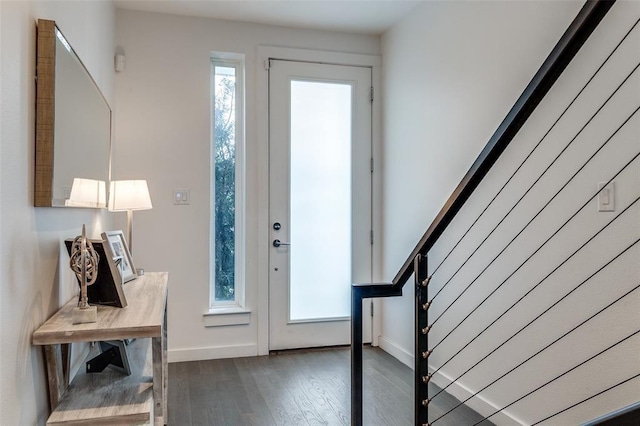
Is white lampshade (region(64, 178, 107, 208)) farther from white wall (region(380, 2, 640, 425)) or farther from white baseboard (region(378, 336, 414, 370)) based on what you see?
white baseboard (region(378, 336, 414, 370))

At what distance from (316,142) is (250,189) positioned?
2.31 ft

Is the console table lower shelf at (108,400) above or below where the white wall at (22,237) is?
below

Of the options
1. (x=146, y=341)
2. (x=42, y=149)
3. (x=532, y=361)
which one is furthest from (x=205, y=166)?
(x=532, y=361)

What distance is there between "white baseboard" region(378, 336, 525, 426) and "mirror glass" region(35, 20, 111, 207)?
2361mm

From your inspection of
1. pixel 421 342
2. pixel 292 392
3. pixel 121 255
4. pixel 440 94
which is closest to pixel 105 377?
pixel 121 255

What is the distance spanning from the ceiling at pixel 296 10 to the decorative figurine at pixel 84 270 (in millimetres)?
2410

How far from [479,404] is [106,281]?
2.14m

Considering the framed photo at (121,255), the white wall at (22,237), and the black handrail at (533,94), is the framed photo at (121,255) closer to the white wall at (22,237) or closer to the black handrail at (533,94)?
the white wall at (22,237)

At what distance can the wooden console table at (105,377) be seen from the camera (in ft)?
4.87

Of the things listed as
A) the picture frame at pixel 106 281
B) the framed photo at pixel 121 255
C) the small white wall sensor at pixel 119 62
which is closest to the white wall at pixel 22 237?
the picture frame at pixel 106 281

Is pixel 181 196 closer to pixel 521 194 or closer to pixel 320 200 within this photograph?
pixel 320 200

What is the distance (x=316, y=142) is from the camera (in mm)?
3971

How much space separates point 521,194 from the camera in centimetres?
238

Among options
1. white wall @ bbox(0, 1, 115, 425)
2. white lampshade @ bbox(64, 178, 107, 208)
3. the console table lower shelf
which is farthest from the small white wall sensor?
the console table lower shelf
